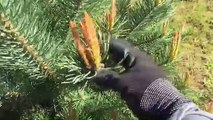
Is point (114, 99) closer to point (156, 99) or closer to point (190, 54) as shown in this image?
point (156, 99)

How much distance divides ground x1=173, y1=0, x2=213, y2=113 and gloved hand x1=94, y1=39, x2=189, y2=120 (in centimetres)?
102

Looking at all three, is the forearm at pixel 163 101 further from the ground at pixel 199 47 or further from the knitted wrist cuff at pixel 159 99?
the ground at pixel 199 47

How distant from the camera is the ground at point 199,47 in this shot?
2354mm

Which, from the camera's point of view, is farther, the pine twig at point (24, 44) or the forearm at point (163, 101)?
the forearm at point (163, 101)

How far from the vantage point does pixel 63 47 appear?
1298mm

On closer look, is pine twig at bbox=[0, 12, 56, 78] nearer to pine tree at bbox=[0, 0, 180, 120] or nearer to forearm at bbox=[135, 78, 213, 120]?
pine tree at bbox=[0, 0, 180, 120]

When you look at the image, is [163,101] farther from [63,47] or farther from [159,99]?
[63,47]

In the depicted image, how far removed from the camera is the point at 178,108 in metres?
1.07

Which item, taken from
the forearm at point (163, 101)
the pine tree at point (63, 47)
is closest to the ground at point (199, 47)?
the pine tree at point (63, 47)

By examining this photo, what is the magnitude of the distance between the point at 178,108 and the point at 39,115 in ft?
2.67

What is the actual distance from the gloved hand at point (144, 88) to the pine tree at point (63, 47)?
0.05 m

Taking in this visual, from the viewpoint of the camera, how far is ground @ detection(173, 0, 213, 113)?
2.35 m

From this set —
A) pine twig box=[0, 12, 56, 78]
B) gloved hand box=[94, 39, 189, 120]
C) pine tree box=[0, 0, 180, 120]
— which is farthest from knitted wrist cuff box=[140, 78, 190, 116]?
pine twig box=[0, 12, 56, 78]

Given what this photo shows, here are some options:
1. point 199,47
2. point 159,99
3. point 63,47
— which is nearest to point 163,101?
point 159,99
